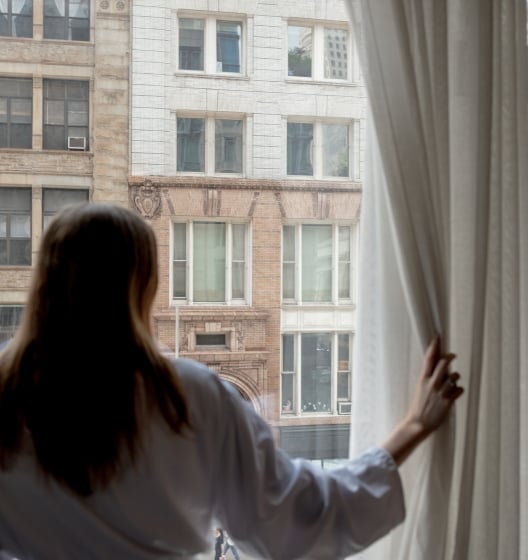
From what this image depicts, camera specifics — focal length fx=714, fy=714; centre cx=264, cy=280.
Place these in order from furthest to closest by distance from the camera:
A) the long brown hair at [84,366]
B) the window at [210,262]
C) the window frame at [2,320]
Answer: the window at [210,262] < the window frame at [2,320] < the long brown hair at [84,366]

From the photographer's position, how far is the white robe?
0.93 metres

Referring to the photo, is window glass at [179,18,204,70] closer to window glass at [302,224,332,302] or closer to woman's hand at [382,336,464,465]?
window glass at [302,224,332,302]

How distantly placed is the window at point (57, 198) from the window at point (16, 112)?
0.11 m

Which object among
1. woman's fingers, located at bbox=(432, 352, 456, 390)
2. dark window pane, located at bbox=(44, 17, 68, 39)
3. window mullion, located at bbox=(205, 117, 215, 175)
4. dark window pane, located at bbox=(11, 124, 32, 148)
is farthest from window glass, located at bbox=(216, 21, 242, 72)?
woman's fingers, located at bbox=(432, 352, 456, 390)

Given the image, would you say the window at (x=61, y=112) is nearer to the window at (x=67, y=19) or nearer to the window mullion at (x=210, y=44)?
the window at (x=67, y=19)

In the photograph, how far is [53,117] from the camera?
1488 mm

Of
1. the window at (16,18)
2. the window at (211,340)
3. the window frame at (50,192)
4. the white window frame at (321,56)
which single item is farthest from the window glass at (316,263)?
the window at (16,18)

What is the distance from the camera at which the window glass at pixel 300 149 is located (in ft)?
5.21

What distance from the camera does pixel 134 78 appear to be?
151cm

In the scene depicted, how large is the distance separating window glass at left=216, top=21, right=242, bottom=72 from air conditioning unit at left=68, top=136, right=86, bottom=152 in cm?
33

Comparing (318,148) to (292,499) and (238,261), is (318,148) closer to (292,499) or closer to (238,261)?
(238,261)

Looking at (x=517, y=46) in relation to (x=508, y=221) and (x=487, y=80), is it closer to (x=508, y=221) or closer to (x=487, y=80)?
(x=487, y=80)

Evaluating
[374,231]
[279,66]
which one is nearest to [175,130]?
[279,66]

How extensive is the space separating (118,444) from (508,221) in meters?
0.78
